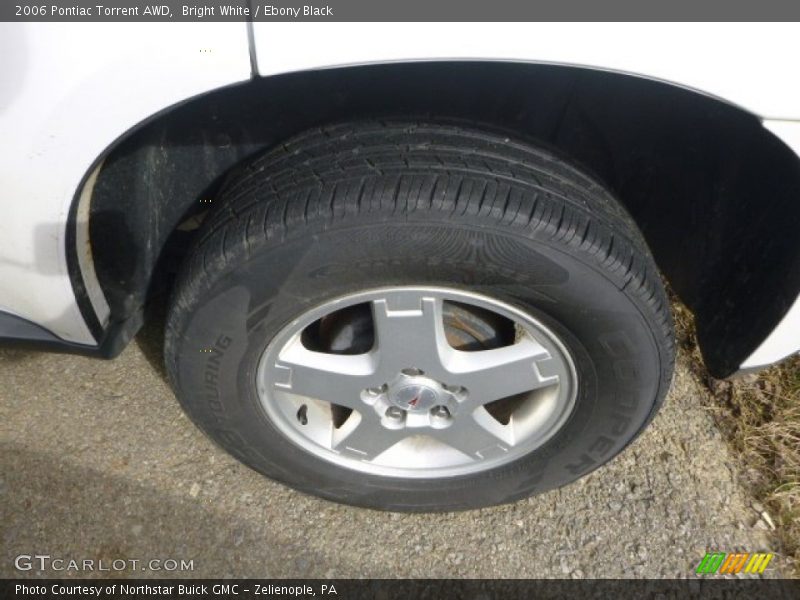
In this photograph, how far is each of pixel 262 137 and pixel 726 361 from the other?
118 centimetres

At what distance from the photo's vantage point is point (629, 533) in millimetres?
1906

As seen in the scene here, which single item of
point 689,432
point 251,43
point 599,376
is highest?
point 251,43

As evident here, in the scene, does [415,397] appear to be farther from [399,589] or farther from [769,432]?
[769,432]

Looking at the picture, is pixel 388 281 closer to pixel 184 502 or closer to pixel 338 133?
pixel 338 133

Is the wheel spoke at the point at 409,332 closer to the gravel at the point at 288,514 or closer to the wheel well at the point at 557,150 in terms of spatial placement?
the wheel well at the point at 557,150

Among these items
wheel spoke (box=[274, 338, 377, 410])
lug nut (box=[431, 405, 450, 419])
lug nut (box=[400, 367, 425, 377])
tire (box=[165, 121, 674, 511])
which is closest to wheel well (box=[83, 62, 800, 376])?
tire (box=[165, 121, 674, 511])

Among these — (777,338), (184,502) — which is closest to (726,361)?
(777,338)

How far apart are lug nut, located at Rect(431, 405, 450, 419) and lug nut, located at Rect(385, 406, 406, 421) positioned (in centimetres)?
7

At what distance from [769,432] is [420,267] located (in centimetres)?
132

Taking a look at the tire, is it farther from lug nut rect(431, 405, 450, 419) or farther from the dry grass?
the dry grass
